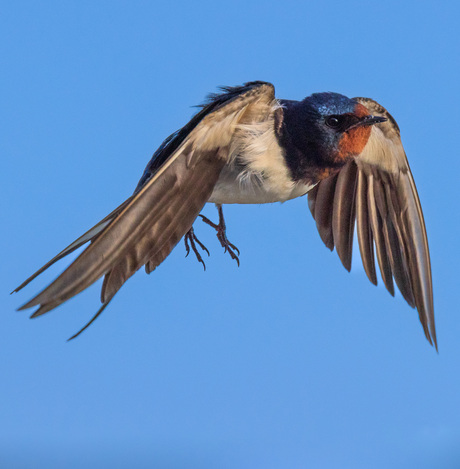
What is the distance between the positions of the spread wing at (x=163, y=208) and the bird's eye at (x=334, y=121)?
17cm

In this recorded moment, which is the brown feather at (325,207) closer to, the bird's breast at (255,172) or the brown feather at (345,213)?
the brown feather at (345,213)

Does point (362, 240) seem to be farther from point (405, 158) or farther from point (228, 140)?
point (228, 140)

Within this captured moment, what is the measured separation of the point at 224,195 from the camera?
2.01 m

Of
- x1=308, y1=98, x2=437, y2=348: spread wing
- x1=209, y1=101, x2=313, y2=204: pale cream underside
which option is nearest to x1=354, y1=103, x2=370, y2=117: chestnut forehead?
x1=209, y1=101, x2=313, y2=204: pale cream underside

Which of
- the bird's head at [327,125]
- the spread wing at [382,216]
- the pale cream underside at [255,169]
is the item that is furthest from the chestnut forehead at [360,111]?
the spread wing at [382,216]

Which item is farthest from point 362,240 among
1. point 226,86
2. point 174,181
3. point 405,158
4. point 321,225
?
point 174,181

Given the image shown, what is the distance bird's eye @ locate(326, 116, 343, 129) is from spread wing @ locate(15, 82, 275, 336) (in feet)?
0.56

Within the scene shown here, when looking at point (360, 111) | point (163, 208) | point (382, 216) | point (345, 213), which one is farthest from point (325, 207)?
point (163, 208)

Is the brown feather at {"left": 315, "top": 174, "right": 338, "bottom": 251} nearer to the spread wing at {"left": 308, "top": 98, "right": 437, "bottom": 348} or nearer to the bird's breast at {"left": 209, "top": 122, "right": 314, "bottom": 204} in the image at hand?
the spread wing at {"left": 308, "top": 98, "right": 437, "bottom": 348}

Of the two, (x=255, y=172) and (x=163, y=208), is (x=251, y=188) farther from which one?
(x=163, y=208)

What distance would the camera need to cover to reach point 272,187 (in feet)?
6.50

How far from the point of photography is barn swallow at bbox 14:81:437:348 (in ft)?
5.19

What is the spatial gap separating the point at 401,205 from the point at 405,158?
0.16 metres

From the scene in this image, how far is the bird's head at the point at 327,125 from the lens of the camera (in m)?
1.96
